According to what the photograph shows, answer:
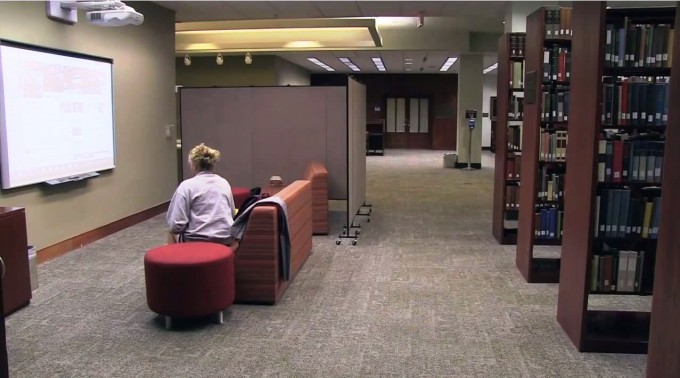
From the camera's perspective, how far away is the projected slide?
4418 millimetres

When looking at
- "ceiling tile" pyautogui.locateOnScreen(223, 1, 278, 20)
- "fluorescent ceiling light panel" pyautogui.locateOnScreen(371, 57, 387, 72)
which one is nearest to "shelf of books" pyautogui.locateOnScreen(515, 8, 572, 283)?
"ceiling tile" pyautogui.locateOnScreen(223, 1, 278, 20)

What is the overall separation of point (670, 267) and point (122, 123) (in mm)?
5557

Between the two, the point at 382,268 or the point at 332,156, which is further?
the point at 332,156

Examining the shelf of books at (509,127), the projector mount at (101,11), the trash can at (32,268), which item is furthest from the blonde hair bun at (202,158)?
the shelf of books at (509,127)

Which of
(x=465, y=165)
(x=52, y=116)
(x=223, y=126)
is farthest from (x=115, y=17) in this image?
(x=465, y=165)

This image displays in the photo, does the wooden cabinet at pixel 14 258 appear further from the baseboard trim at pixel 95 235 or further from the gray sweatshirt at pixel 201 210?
the baseboard trim at pixel 95 235

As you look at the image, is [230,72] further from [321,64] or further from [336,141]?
[336,141]

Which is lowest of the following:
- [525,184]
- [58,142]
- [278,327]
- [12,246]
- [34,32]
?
[278,327]

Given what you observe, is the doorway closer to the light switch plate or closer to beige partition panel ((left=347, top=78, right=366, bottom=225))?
beige partition panel ((left=347, top=78, right=366, bottom=225))

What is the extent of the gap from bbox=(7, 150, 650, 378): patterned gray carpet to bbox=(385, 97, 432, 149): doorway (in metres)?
14.9

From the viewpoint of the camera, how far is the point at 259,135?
663 centimetres

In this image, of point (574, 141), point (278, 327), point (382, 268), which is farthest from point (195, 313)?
point (574, 141)

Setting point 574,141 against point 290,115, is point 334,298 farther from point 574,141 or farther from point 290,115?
point 290,115

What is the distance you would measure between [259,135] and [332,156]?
35.0 inches
